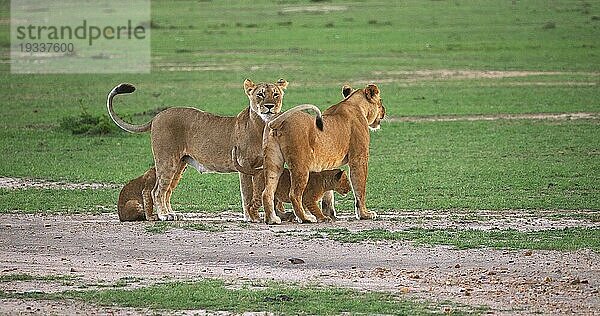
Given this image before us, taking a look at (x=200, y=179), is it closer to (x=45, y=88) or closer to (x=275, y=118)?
(x=275, y=118)

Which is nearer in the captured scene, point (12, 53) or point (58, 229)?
point (58, 229)

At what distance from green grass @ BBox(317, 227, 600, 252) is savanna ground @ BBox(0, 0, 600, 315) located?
0.07ft

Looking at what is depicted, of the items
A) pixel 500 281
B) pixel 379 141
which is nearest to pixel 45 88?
pixel 379 141

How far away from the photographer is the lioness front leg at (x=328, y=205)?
1093 centimetres

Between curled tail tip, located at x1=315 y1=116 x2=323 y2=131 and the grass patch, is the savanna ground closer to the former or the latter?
the grass patch

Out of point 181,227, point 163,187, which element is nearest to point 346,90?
point 163,187

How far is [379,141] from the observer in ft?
57.7

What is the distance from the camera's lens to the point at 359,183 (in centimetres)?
1084

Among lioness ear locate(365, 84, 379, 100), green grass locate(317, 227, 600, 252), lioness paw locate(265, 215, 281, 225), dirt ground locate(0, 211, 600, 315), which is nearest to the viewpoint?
dirt ground locate(0, 211, 600, 315)

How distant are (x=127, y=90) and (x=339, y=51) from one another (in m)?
22.0

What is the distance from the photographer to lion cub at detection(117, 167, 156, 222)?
11016 mm

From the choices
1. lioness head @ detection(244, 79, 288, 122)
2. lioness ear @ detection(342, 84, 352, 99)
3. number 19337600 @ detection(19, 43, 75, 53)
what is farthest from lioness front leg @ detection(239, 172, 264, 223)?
number 19337600 @ detection(19, 43, 75, 53)

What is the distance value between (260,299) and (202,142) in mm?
3526

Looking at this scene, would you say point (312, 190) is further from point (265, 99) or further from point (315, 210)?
point (265, 99)
